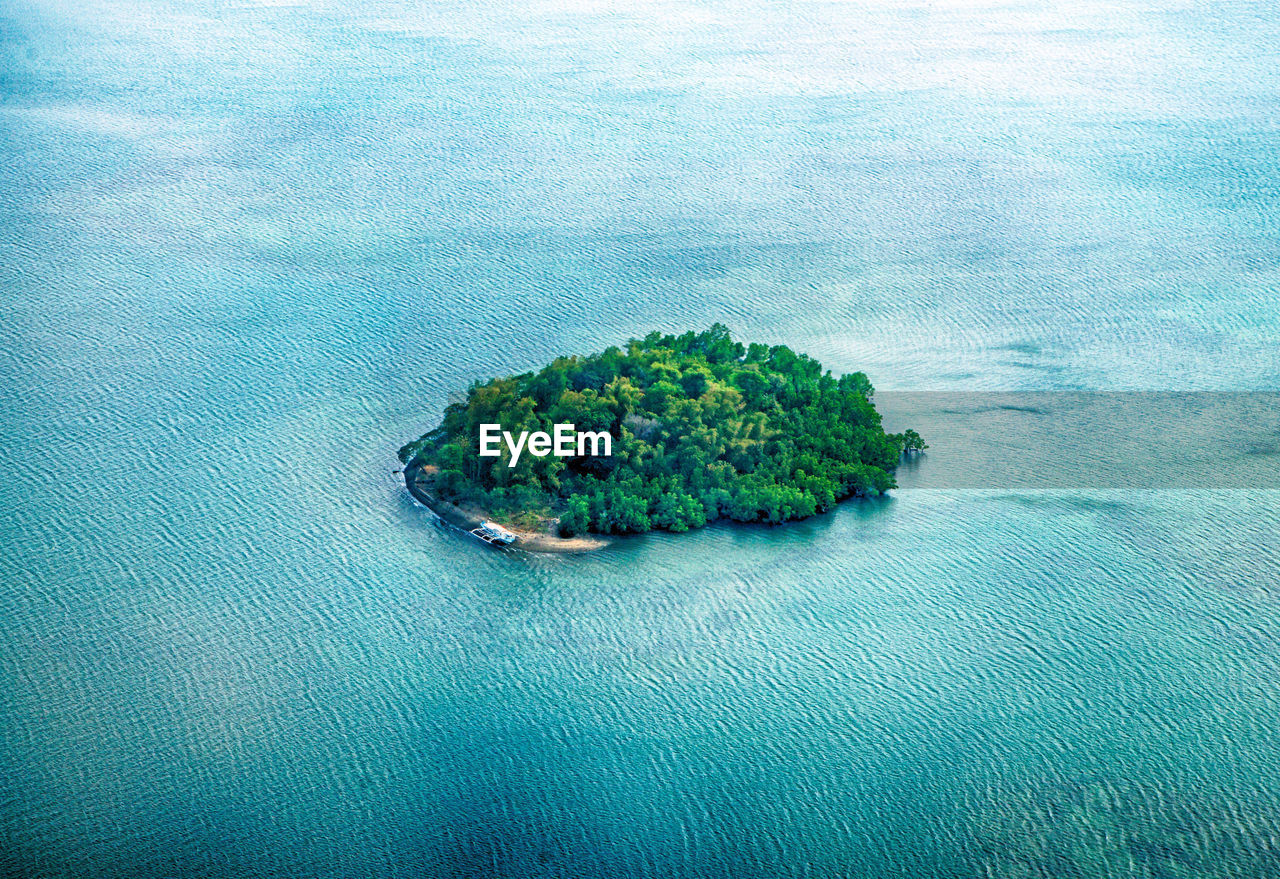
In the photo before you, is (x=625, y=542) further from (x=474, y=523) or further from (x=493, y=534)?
(x=474, y=523)

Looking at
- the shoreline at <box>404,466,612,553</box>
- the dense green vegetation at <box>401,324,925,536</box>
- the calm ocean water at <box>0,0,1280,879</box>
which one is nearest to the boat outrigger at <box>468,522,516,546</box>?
the shoreline at <box>404,466,612,553</box>

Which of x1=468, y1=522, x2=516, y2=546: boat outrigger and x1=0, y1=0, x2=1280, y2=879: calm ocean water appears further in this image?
A: x1=468, y1=522, x2=516, y2=546: boat outrigger

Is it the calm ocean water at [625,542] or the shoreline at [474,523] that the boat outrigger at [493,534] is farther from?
the calm ocean water at [625,542]

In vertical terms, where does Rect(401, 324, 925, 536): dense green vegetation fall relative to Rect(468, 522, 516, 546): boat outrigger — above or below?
above

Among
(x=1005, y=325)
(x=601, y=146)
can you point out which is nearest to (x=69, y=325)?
(x=601, y=146)

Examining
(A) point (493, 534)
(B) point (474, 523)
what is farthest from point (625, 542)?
(B) point (474, 523)

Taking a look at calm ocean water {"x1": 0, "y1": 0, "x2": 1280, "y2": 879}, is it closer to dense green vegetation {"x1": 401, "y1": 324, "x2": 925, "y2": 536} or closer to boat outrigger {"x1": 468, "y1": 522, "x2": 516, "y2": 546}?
boat outrigger {"x1": 468, "y1": 522, "x2": 516, "y2": 546}
